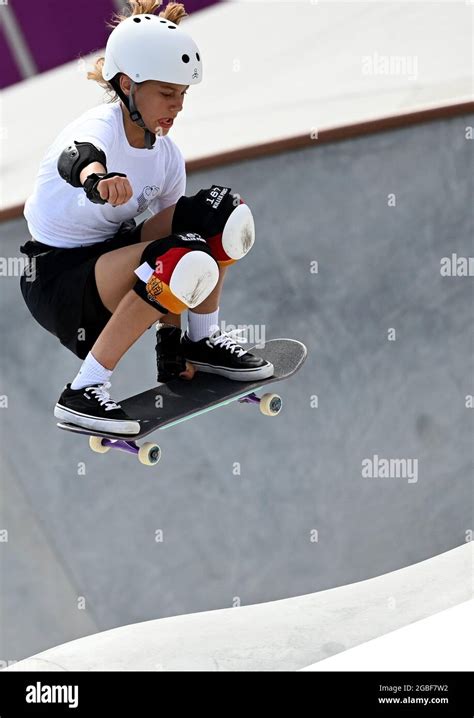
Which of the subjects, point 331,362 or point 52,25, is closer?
point 331,362

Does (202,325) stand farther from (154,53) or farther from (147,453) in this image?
(154,53)

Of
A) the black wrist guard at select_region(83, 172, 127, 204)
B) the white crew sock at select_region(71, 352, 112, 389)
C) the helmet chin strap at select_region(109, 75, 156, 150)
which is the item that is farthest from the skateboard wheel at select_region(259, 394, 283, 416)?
the black wrist guard at select_region(83, 172, 127, 204)

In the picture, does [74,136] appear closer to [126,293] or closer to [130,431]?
[126,293]

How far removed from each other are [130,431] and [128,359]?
2.91 meters

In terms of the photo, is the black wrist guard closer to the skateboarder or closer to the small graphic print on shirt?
the skateboarder

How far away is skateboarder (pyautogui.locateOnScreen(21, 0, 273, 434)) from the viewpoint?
377 centimetres

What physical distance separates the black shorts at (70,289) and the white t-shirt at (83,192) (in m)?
0.05

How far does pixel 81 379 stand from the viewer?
13.6ft

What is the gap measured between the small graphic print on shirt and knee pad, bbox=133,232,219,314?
289 millimetres

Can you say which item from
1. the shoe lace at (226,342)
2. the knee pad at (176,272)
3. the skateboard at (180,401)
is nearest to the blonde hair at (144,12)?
the knee pad at (176,272)

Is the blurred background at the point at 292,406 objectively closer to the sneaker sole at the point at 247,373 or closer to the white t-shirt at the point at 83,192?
the white t-shirt at the point at 83,192

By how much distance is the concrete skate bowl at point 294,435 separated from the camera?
6.75 metres

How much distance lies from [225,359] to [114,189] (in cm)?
124

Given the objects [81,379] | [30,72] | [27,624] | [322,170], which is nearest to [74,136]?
[81,379]
